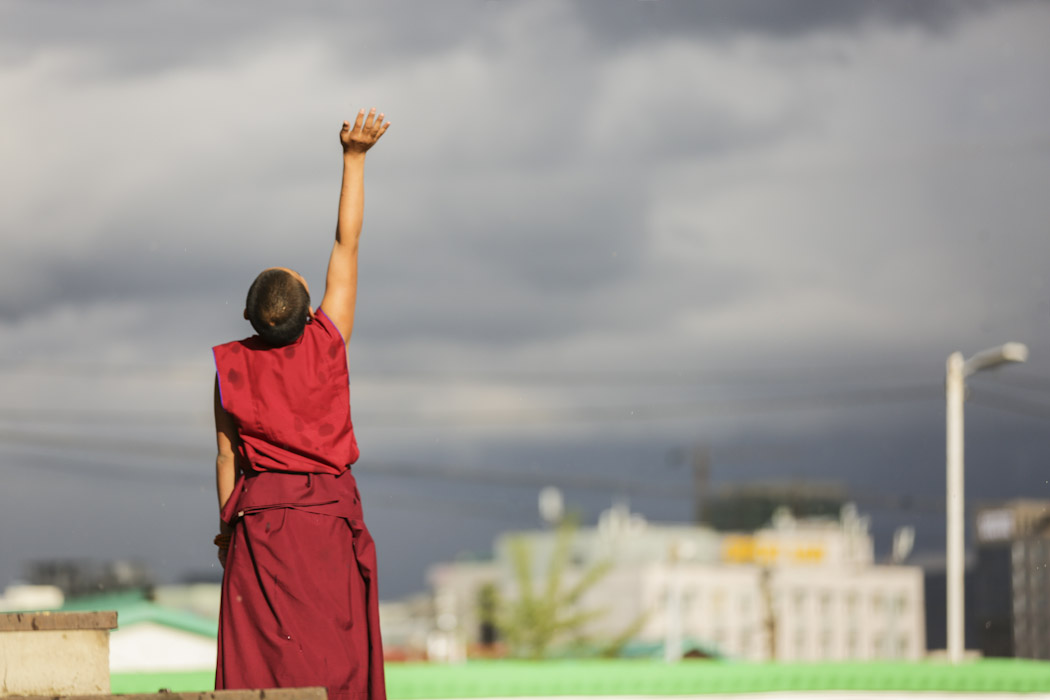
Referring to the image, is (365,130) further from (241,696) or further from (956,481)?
(956,481)

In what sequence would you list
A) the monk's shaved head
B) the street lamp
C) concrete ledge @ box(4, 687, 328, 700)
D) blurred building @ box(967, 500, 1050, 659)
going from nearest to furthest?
concrete ledge @ box(4, 687, 328, 700) < the monk's shaved head < the street lamp < blurred building @ box(967, 500, 1050, 659)

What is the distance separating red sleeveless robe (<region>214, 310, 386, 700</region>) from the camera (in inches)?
158

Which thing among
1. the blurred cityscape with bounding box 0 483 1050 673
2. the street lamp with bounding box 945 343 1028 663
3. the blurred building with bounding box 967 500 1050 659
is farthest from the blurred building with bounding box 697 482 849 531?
the street lamp with bounding box 945 343 1028 663

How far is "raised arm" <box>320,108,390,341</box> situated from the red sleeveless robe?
0.56 ft

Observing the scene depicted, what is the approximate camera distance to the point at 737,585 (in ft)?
347

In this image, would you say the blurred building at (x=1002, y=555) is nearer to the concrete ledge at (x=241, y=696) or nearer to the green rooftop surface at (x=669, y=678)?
the green rooftop surface at (x=669, y=678)

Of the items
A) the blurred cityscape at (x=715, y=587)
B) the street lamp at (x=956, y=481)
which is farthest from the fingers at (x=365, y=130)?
the blurred cityscape at (x=715, y=587)

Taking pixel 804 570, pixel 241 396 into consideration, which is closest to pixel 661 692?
pixel 241 396

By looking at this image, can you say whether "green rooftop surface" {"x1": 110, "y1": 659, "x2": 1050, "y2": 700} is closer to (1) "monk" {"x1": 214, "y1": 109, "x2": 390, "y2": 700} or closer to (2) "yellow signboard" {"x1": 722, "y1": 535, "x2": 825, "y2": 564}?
(1) "monk" {"x1": 214, "y1": 109, "x2": 390, "y2": 700}

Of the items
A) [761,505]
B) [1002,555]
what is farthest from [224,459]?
[761,505]

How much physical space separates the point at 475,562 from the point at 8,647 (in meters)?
123

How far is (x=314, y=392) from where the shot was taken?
4160 millimetres

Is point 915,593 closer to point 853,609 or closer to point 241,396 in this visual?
point 853,609

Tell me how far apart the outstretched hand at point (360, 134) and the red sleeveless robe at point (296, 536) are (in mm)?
768
